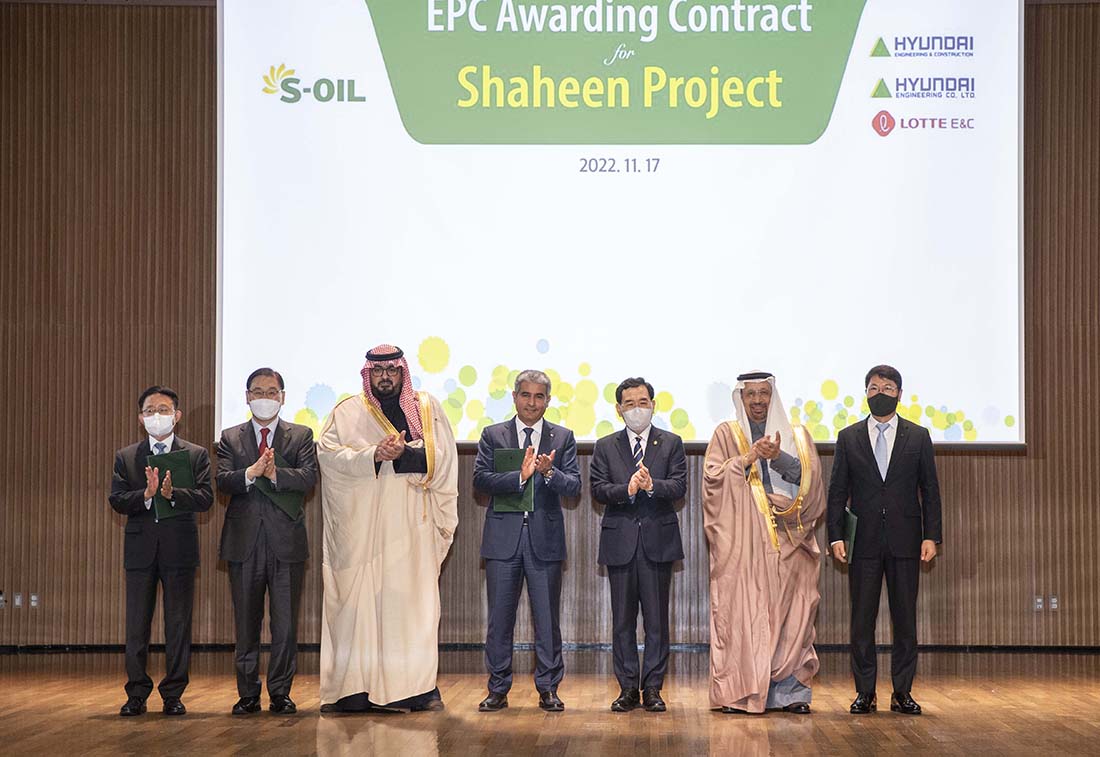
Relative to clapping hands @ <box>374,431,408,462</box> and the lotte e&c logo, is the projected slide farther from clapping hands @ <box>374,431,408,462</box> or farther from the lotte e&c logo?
clapping hands @ <box>374,431,408,462</box>

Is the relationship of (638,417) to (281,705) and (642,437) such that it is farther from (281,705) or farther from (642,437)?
(281,705)

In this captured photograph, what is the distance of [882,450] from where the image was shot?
20.1 ft

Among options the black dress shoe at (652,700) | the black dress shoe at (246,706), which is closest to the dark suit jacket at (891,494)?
the black dress shoe at (652,700)

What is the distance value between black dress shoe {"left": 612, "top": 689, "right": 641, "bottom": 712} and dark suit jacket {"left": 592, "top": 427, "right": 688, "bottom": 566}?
607 mm

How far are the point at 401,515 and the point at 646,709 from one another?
4.86ft

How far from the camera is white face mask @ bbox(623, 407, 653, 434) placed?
243 inches

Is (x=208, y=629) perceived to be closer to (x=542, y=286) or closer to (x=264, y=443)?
(x=264, y=443)

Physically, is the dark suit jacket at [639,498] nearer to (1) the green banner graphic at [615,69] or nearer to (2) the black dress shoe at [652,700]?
(2) the black dress shoe at [652,700]

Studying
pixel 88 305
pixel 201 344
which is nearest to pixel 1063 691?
pixel 201 344

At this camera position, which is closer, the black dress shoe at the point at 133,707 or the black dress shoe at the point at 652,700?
the black dress shoe at the point at 133,707

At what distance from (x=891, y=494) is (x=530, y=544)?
1740 mm

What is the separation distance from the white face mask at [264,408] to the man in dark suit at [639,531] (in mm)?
1578

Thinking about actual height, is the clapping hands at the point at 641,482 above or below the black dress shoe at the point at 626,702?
above

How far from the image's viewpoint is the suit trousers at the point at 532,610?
6121 millimetres
